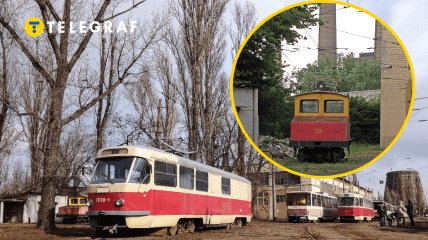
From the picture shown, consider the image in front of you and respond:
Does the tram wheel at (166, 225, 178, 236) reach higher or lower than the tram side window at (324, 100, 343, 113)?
lower

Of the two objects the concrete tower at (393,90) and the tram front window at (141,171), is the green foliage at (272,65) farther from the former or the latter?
the tram front window at (141,171)

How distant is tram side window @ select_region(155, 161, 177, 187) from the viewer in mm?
13258

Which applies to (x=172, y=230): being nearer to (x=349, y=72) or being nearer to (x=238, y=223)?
(x=238, y=223)

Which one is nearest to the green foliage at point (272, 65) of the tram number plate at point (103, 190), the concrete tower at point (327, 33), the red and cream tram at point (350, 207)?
the concrete tower at point (327, 33)

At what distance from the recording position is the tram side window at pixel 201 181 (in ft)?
51.7

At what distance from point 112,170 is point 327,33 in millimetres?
9046

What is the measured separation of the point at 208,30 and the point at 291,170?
20009 millimetres

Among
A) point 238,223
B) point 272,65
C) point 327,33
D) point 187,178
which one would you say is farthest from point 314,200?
point 272,65

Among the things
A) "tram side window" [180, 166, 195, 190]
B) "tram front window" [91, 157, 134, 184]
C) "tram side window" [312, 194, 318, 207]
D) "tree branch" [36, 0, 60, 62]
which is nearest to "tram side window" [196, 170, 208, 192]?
"tram side window" [180, 166, 195, 190]

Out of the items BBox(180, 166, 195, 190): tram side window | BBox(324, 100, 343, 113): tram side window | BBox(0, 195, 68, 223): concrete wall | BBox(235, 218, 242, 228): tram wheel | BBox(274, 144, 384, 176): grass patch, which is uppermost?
BBox(324, 100, 343, 113): tram side window

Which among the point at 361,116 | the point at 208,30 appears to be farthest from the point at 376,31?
the point at 208,30

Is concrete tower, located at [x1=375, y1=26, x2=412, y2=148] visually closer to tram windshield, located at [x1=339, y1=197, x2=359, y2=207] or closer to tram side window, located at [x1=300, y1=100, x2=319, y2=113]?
tram side window, located at [x1=300, y1=100, x2=319, y2=113]

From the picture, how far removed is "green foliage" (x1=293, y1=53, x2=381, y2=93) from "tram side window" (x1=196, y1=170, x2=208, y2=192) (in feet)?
36.2

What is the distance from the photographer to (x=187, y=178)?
49.0ft
